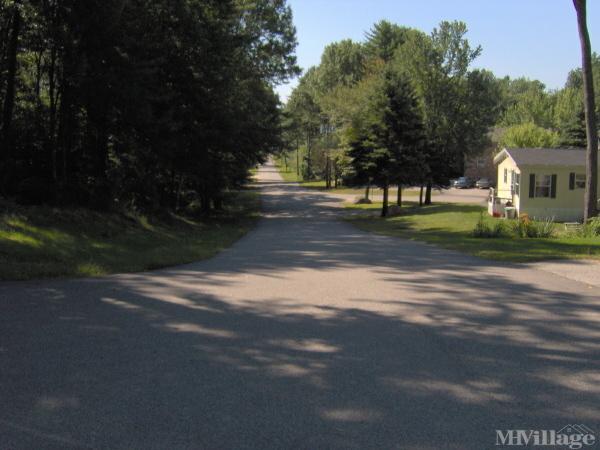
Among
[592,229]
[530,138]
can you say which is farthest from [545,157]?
[530,138]

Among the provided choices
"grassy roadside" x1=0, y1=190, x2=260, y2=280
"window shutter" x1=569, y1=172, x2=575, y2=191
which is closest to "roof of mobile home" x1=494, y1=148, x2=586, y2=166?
"window shutter" x1=569, y1=172, x2=575, y2=191

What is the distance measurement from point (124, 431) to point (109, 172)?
22.3 m

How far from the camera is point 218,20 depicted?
80.1ft

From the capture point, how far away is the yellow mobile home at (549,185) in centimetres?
2975

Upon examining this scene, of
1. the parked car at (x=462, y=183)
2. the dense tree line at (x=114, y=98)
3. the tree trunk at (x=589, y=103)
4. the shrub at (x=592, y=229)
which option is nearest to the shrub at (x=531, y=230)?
the shrub at (x=592, y=229)

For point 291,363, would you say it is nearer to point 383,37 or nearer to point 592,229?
point 592,229

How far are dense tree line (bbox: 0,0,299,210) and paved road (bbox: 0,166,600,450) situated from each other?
442 inches

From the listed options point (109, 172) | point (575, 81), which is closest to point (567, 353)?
point (109, 172)

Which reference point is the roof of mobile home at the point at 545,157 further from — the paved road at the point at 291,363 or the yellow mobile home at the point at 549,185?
the paved road at the point at 291,363

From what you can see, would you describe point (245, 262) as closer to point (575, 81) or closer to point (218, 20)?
point (218, 20)

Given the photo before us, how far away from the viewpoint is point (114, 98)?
19.2 metres

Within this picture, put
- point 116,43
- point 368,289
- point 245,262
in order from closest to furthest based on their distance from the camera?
point 368,289
point 245,262
point 116,43

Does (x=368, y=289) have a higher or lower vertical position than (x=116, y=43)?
lower

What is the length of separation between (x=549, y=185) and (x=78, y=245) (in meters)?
25.3
